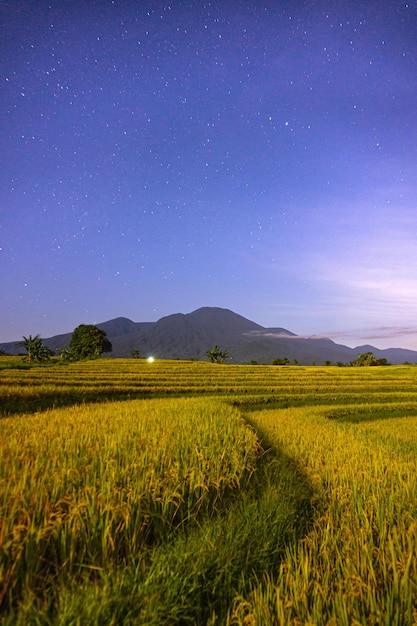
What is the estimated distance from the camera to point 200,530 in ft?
16.4

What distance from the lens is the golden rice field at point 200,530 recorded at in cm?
314

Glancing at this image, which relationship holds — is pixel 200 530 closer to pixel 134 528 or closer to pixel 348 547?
pixel 134 528

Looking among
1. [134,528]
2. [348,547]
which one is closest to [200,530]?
[134,528]

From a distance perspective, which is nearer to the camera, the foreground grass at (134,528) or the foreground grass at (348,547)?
the foreground grass at (348,547)

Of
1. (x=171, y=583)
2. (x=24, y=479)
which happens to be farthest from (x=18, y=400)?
(x=171, y=583)

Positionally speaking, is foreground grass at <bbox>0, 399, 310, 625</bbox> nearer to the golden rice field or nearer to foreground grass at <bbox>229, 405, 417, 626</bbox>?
the golden rice field

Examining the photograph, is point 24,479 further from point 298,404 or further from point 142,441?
point 298,404

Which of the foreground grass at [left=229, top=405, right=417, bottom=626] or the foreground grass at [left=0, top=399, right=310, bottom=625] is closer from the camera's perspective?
the foreground grass at [left=229, top=405, right=417, bottom=626]

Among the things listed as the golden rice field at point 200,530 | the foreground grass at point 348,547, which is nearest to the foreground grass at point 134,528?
the golden rice field at point 200,530

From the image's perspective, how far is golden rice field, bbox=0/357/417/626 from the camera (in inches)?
124

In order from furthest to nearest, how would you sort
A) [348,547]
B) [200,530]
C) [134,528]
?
[200,530] → [134,528] → [348,547]

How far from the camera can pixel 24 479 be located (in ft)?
13.8

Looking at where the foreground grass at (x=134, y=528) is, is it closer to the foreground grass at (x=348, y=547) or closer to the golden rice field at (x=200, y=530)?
the golden rice field at (x=200, y=530)

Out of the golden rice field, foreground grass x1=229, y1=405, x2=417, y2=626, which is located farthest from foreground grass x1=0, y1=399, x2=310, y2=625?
foreground grass x1=229, y1=405, x2=417, y2=626
